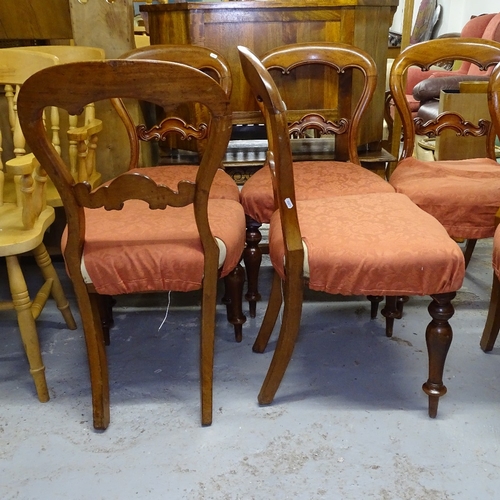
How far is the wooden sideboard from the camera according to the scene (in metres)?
2.09

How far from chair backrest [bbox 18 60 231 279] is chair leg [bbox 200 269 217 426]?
0.19 m

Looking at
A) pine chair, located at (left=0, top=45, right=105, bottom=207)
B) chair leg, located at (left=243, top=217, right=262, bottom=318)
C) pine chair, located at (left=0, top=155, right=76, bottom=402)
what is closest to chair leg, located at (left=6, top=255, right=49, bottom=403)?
pine chair, located at (left=0, top=155, right=76, bottom=402)

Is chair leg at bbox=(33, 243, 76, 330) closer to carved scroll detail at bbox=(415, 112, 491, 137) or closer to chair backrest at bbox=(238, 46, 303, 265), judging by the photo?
chair backrest at bbox=(238, 46, 303, 265)

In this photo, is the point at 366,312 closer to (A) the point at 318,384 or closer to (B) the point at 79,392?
(A) the point at 318,384

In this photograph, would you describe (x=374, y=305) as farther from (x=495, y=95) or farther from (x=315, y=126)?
(x=495, y=95)

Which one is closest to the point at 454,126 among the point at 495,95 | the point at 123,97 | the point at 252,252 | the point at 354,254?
the point at 495,95

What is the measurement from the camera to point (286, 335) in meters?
1.44

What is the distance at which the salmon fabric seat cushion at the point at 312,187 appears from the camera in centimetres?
177

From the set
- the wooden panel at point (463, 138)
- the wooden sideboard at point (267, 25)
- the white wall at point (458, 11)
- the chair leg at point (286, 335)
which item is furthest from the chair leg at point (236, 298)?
the white wall at point (458, 11)

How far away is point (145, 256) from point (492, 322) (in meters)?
1.14

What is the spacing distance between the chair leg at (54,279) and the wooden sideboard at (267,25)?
1.00 m

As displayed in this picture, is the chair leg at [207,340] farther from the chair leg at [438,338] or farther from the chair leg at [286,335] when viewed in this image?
the chair leg at [438,338]

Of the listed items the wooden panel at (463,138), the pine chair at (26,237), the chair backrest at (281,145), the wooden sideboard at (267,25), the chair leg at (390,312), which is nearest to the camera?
the chair backrest at (281,145)

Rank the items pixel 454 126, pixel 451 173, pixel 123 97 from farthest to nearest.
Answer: pixel 454 126
pixel 451 173
pixel 123 97
